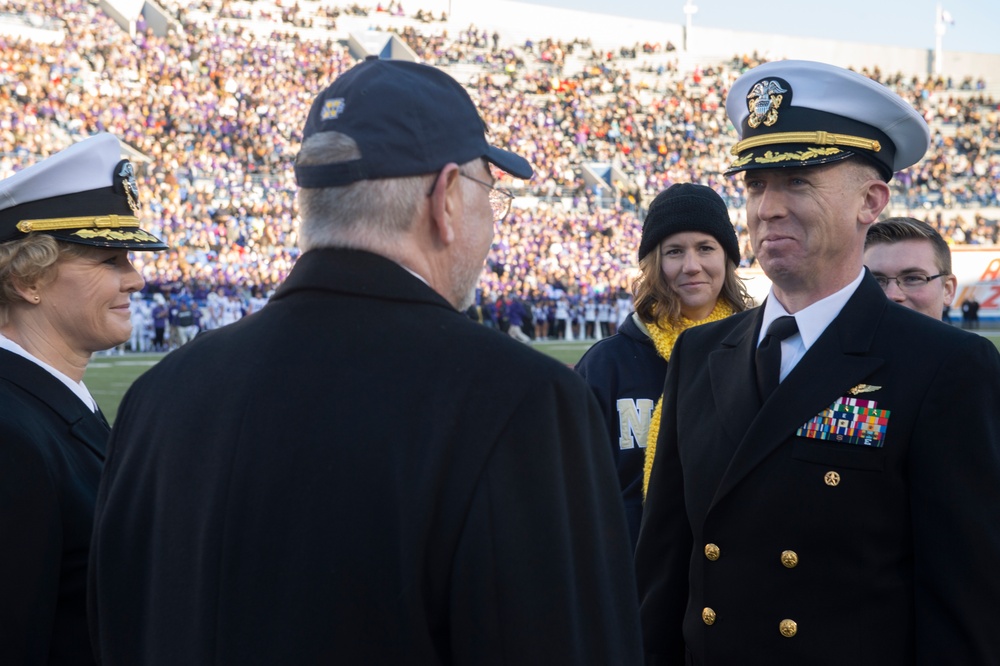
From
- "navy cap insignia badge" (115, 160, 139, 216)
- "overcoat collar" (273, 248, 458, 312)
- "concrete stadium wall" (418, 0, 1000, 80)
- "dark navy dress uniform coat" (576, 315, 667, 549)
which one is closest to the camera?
"overcoat collar" (273, 248, 458, 312)

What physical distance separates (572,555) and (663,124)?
44679mm

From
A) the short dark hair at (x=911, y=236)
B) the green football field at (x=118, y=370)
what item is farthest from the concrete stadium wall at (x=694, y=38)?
the short dark hair at (x=911, y=236)

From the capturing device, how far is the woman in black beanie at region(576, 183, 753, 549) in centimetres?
359

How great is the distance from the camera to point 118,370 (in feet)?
62.0

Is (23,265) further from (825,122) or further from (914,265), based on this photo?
(914,265)

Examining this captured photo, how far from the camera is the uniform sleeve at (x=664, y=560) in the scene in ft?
8.25

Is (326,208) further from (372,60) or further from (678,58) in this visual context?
(678,58)

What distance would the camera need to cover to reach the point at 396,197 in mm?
1537

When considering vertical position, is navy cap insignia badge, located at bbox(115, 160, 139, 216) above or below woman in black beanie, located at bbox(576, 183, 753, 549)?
above

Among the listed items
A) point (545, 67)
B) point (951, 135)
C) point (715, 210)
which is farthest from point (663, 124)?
point (715, 210)

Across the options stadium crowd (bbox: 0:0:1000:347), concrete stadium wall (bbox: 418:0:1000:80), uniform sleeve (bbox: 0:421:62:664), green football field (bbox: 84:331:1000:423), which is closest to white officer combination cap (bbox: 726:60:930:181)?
uniform sleeve (bbox: 0:421:62:664)

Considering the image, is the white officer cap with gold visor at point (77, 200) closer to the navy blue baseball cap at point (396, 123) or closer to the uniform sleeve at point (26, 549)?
the uniform sleeve at point (26, 549)

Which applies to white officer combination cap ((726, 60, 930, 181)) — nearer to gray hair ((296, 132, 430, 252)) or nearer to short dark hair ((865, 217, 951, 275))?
gray hair ((296, 132, 430, 252))

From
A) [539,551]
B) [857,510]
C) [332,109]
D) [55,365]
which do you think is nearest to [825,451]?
[857,510]
